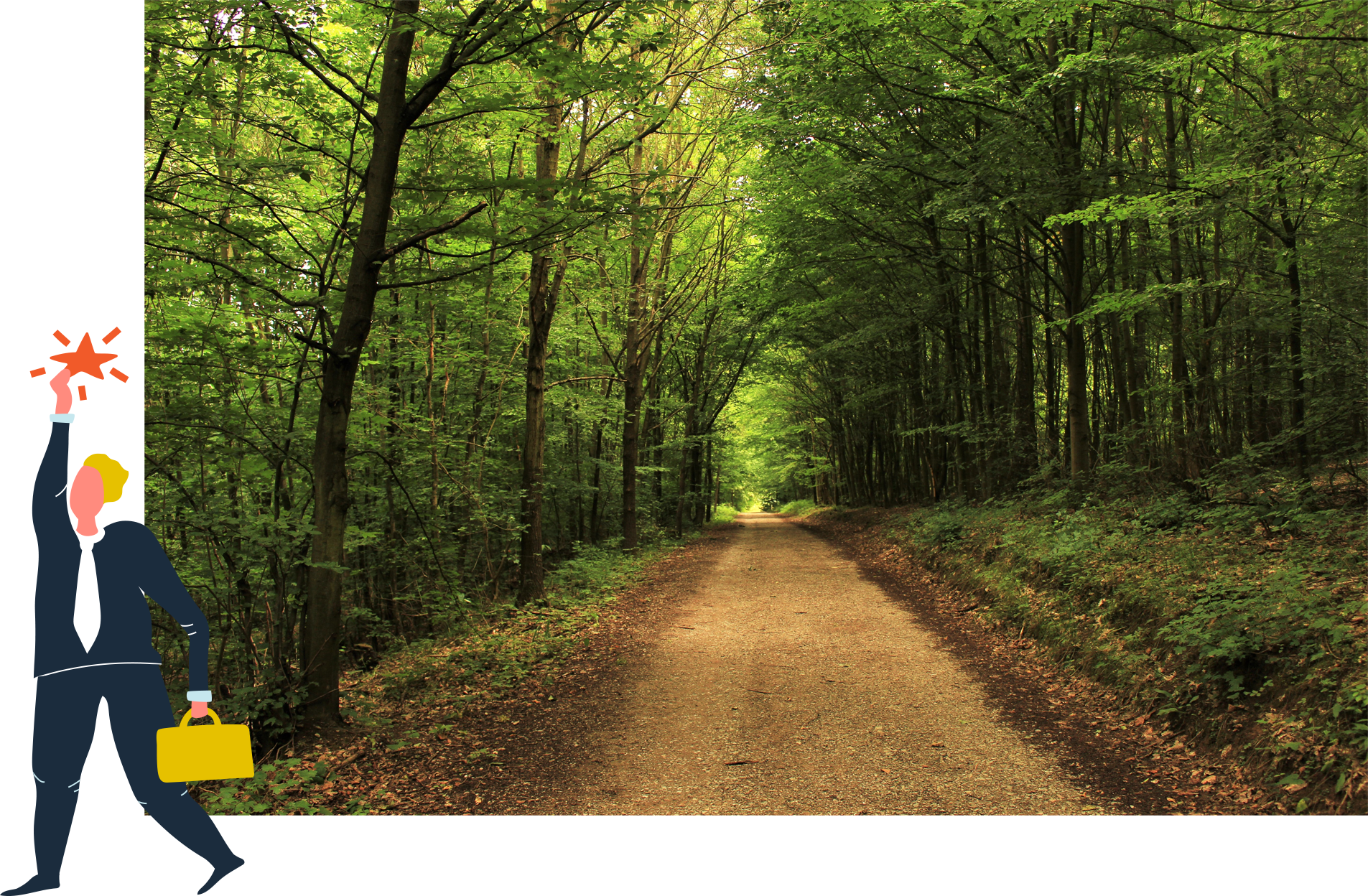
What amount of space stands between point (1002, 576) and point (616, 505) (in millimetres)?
13988

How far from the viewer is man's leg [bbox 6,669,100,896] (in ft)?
8.59

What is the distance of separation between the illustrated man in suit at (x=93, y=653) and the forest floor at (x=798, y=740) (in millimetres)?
1145

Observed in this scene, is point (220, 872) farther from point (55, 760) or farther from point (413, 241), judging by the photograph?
point (413, 241)

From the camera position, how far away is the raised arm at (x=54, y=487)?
8.75 feet

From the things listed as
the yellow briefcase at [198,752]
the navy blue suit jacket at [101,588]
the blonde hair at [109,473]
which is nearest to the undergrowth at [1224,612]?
the yellow briefcase at [198,752]

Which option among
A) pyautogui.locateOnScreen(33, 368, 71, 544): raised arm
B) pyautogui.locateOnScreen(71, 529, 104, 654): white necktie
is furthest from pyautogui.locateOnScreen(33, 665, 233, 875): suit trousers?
pyautogui.locateOnScreen(33, 368, 71, 544): raised arm

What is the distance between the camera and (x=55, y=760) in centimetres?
262

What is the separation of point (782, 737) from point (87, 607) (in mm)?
3900

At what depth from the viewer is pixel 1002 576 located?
26.1 ft

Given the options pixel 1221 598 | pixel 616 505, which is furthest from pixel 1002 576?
pixel 616 505

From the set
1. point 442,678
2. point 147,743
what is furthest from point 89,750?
point 442,678

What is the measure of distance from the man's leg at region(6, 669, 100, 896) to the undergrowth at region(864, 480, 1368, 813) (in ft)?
18.2

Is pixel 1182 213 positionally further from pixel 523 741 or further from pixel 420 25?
pixel 523 741

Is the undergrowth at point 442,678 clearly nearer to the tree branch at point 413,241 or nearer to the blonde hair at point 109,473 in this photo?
the blonde hair at point 109,473
